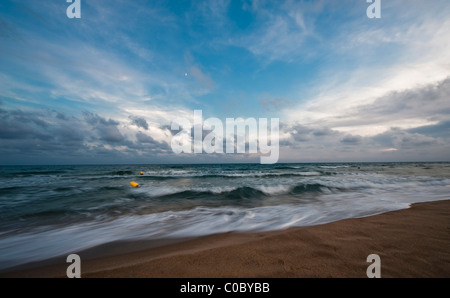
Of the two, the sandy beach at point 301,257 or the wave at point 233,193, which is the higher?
the sandy beach at point 301,257

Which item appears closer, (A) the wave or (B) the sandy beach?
(B) the sandy beach

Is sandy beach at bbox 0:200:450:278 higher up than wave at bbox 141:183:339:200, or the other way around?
sandy beach at bbox 0:200:450:278

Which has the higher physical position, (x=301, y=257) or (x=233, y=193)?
(x=301, y=257)

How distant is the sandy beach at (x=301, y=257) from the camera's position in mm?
2139

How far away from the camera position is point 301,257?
8.00 feet

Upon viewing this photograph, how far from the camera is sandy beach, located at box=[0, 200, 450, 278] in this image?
7.02 ft

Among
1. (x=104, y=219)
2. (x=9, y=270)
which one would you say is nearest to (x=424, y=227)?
(x=9, y=270)

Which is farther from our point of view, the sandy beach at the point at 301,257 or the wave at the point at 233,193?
the wave at the point at 233,193

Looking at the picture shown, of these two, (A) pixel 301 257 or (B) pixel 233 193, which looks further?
(B) pixel 233 193
